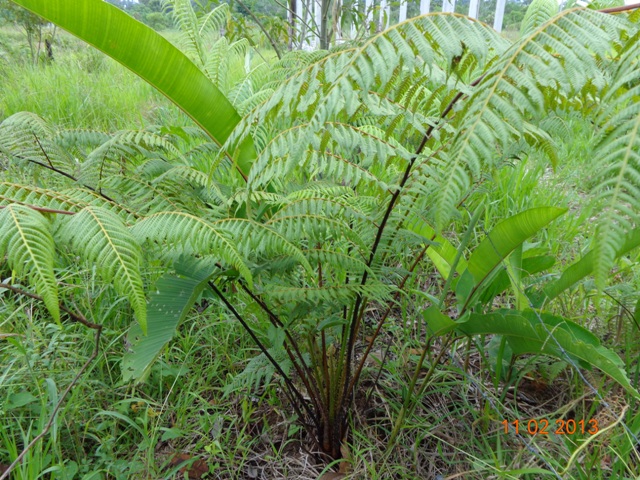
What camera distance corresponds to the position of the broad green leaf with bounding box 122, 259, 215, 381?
3.37ft

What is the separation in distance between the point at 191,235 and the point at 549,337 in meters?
0.72

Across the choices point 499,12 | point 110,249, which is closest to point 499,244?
point 110,249

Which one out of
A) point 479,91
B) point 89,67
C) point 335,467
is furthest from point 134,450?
point 89,67

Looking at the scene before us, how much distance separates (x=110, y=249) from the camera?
761 mm

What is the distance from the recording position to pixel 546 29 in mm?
691

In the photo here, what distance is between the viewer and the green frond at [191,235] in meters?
0.81

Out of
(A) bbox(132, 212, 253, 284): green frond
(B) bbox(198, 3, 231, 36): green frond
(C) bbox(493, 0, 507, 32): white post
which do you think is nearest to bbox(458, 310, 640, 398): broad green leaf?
(A) bbox(132, 212, 253, 284): green frond

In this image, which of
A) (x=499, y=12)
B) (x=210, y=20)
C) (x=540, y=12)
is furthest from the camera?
(x=499, y=12)

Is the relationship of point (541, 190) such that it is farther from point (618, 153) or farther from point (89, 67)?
point (89, 67)

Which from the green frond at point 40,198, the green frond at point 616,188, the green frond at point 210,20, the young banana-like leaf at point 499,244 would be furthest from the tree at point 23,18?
the green frond at point 616,188

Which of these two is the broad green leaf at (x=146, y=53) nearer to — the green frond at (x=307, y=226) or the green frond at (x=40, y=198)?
the green frond at (x=307, y=226)

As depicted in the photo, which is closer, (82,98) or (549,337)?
(549,337)
